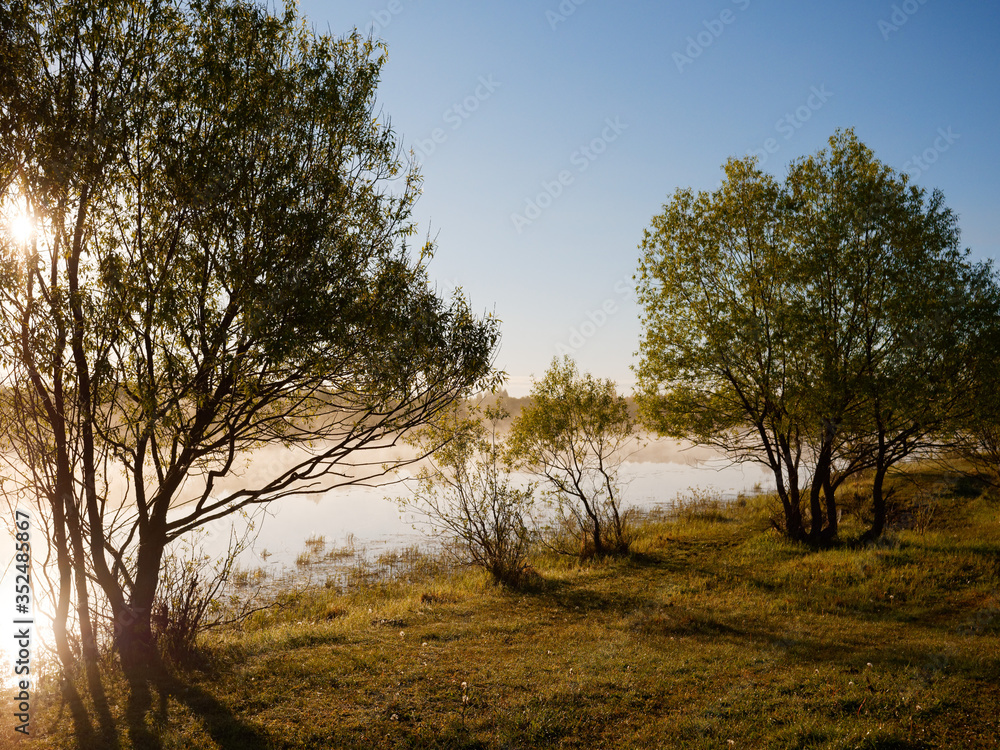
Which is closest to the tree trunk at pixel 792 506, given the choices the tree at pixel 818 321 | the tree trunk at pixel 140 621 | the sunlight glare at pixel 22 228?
the tree at pixel 818 321

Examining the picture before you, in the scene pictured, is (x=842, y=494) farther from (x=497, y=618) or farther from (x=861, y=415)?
(x=497, y=618)

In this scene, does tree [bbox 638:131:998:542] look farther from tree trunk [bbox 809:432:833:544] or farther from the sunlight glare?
the sunlight glare

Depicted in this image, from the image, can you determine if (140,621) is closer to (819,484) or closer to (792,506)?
(819,484)

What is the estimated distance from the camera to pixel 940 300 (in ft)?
60.0

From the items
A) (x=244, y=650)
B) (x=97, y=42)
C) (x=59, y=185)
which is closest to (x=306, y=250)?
(x=59, y=185)

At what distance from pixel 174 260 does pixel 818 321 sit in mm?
17560

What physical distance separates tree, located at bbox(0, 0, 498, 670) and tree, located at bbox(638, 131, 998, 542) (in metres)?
12.5

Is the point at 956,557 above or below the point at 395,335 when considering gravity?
below

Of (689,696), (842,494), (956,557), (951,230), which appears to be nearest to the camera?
(689,696)

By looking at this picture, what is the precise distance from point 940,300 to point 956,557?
7.36 meters

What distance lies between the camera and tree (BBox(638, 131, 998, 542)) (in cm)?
1827

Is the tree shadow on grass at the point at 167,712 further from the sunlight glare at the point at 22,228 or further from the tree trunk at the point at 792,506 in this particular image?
the tree trunk at the point at 792,506

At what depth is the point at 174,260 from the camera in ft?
30.9

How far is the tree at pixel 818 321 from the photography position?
1827cm
